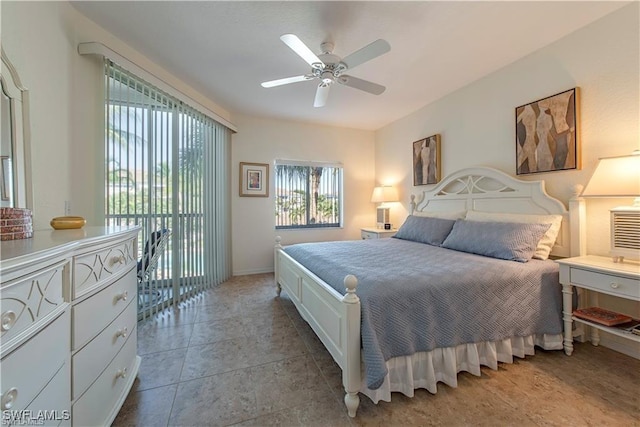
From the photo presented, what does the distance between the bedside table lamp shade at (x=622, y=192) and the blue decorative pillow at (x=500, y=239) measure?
0.40 metres

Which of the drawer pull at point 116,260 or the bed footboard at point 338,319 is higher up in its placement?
the drawer pull at point 116,260

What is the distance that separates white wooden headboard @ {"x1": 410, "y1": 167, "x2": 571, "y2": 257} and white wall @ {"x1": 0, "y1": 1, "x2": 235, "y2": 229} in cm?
372

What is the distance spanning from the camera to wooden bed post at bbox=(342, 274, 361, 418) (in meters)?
1.43

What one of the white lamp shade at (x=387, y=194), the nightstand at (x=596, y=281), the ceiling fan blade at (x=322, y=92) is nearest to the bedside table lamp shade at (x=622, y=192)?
the nightstand at (x=596, y=281)

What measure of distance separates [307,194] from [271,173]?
0.78 meters

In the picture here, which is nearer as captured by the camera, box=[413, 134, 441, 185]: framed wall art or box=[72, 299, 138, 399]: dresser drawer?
box=[72, 299, 138, 399]: dresser drawer

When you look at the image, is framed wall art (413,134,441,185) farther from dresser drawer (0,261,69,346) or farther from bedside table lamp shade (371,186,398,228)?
dresser drawer (0,261,69,346)

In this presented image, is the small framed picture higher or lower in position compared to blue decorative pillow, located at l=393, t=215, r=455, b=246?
higher

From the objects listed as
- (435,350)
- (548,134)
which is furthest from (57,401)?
(548,134)

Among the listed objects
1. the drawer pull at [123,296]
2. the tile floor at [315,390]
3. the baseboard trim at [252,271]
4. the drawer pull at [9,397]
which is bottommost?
the tile floor at [315,390]

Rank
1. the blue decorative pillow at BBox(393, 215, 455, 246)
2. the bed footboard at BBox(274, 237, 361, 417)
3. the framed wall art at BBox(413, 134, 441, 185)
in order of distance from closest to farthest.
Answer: the bed footboard at BBox(274, 237, 361, 417), the blue decorative pillow at BBox(393, 215, 455, 246), the framed wall art at BBox(413, 134, 441, 185)

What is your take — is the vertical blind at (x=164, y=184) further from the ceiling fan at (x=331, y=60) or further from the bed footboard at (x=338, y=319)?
the bed footboard at (x=338, y=319)

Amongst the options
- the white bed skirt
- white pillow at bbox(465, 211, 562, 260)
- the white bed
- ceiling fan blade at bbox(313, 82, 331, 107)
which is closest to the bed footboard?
the white bed

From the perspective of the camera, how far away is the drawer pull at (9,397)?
2.29 feet
